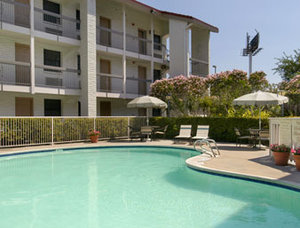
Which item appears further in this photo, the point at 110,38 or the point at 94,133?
the point at 110,38

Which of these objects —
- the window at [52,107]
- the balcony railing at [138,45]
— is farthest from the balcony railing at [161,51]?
the window at [52,107]

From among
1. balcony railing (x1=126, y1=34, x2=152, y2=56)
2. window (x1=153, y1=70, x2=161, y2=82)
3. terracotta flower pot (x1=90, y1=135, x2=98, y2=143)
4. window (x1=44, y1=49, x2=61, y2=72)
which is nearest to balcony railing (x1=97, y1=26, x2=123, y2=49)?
balcony railing (x1=126, y1=34, x2=152, y2=56)

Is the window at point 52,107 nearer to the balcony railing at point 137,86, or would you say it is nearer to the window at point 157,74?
the balcony railing at point 137,86

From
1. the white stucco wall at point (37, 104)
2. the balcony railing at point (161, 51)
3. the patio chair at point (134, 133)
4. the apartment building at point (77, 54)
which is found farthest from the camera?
the balcony railing at point (161, 51)

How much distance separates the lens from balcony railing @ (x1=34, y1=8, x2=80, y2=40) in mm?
15992

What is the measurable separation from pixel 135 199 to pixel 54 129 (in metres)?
9.13

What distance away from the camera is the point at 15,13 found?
594 inches

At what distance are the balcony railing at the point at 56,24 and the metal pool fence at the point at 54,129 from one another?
6.93 metres

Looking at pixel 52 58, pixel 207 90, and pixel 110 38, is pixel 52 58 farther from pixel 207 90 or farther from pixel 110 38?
pixel 207 90

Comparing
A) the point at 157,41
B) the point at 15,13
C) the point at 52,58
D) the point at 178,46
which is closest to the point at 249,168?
the point at 52,58

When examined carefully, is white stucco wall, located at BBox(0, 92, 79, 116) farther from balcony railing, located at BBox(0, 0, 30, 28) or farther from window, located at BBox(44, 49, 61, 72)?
balcony railing, located at BBox(0, 0, 30, 28)

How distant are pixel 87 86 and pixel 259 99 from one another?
35.1 ft

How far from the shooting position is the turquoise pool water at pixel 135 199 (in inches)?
176

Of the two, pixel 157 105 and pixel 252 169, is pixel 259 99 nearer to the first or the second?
pixel 252 169
